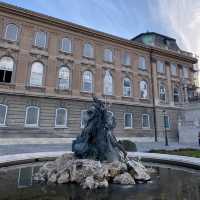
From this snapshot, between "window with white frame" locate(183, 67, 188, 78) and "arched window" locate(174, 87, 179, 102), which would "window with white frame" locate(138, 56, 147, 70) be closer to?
"arched window" locate(174, 87, 179, 102)

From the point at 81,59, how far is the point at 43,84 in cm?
→ 578

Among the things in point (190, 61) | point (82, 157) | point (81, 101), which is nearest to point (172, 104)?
point (190, 61)

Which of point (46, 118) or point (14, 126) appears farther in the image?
point (46, 118)

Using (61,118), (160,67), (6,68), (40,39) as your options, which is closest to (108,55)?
(40,39)

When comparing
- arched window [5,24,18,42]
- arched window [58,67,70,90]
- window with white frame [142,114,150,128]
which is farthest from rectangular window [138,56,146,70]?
arched window [5,24,18,42]

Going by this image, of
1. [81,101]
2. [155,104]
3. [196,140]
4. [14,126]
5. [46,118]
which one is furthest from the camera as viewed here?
[155,104]

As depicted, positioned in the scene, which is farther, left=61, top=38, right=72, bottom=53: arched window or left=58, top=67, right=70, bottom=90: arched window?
left=61, top=38, right=72, bottom=53: arched window

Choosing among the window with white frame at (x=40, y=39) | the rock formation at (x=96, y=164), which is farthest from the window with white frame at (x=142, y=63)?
the rock formation at (x=96, y=164)

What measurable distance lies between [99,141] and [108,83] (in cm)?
1736

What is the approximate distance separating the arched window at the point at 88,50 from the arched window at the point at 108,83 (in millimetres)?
3084

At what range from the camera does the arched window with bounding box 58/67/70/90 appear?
2204 centimetres

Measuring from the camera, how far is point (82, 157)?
8156 millimetres

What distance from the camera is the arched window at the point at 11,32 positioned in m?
20.1

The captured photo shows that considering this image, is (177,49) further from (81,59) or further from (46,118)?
(46,118)
